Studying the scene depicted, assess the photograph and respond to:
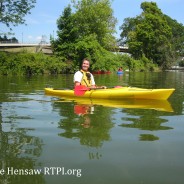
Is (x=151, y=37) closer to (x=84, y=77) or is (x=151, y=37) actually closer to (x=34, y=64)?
(x=34, y=64)

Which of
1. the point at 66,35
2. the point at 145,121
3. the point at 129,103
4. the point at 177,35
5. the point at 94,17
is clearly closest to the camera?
the point at 145,121

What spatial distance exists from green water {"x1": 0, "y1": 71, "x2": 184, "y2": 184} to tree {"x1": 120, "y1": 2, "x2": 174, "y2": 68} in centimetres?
5087

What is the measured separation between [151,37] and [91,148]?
54118mm

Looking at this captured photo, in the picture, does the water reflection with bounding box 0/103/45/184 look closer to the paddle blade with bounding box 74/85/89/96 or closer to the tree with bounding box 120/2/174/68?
the paddle blade with bounding box 74/85/89/96

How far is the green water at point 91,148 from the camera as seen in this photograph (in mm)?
3477

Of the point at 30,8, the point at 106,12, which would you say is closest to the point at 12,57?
the point at 30,8

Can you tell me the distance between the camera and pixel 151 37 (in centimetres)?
5656

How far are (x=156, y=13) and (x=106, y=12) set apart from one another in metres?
19.9

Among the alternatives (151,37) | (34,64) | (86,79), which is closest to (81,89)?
(86,79)

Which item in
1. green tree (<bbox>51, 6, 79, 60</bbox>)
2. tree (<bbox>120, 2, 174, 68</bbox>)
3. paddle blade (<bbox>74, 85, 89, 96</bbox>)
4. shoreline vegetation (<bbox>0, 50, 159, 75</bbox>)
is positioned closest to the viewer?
paddle blade (<bbox>74, 85, 89, 96</bbox>)

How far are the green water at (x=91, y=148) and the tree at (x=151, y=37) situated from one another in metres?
50.9

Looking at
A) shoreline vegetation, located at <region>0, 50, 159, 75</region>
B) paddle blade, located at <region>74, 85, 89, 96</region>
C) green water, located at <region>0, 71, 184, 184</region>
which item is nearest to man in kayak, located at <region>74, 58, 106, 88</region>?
paddle blade, located at <region>74, 85, 89, 96</region>

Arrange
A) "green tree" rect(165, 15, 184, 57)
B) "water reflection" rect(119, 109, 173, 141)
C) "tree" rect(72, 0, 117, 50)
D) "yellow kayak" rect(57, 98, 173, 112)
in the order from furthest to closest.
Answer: "green tree" rect(165, 15, 184, 57), "tree" rect(72, 0, 117, 50), "yellow kayak" rect(57, 98, 173, 112), "water reflection" rect(119, 109, 173, 141)

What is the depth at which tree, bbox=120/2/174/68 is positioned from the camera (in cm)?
5666
